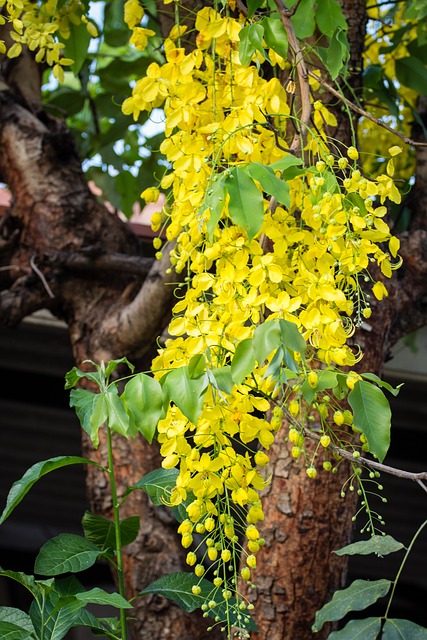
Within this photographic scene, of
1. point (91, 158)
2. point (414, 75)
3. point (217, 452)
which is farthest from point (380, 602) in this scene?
point (217, 452)

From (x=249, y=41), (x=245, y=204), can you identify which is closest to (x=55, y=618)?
(x=245, y=204)

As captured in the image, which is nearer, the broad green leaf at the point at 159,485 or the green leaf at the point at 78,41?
the broad green leaf at the point at 159,485

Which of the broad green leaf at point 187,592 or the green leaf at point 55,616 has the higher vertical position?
the green leaf at point 55,616

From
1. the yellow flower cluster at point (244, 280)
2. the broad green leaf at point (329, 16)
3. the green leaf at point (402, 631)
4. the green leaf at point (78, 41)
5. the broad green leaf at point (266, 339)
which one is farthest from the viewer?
the green leaf at point (78, 41)

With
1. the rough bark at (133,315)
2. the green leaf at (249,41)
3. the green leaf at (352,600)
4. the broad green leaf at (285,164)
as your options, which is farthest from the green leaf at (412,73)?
the green leaf at (352,600)

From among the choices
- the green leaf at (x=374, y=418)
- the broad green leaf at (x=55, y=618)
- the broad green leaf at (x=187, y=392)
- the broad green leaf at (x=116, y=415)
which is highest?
the broad green leaf at (x=187, y=392)

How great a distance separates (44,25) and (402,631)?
3.75ft

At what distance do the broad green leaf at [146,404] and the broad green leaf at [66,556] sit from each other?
304 mm

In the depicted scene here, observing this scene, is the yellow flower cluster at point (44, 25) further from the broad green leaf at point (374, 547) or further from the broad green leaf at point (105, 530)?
the broad green leaf at point (374, 547)

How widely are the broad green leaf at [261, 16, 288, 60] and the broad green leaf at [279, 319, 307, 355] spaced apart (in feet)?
1.51

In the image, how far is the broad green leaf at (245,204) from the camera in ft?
3.19

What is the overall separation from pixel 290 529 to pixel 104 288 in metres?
0.79

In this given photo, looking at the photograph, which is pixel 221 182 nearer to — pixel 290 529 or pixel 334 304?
pixel 334 304

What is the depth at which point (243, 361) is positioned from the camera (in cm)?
94
